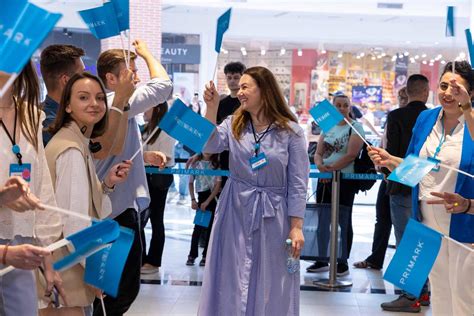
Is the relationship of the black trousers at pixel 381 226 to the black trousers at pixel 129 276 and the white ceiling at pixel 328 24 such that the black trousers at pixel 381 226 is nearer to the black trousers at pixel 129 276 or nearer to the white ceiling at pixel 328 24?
the black trousers at pixel 129 276

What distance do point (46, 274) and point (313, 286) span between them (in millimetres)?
4120

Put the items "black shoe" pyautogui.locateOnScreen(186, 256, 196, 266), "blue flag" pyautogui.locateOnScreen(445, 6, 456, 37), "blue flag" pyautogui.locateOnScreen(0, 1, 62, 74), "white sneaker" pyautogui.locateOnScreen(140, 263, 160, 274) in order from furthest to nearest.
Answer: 1. "black shoe" pyautogui.locateOnScreen(186, 256, 196, 266)
2. "white sneaker" pyautogui.locateOnScreen(140, 263, 160, 274)
3. "blue flag" pyautogui.locateOnScreen(445, 6, 456, 37)
4. "blue flag" pyautogui.locateOnScreen(0, 1, 62, 74)

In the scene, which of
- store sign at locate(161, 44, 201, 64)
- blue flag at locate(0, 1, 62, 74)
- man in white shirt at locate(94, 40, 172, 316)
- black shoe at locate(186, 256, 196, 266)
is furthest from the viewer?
Result: store sign at locate(161, 44, 201, 64)

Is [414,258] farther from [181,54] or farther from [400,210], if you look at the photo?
[181,54]

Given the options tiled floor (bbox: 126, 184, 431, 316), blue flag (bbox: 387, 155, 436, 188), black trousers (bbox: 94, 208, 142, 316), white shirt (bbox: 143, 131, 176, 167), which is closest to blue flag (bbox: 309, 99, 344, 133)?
blue flag (bbox: 387, 155, 436, 188)

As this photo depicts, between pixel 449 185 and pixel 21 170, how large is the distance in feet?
6.84

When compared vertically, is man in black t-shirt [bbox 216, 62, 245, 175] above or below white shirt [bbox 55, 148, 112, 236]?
above

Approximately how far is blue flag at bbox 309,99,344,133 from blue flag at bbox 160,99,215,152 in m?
0.60

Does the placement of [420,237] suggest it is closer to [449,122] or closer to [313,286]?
[449,122]

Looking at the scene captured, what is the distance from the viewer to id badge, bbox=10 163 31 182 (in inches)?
99.5

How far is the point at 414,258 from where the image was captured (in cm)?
294

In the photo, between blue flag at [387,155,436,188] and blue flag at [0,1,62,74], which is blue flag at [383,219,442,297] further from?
blue flag at [0,1,62,74]

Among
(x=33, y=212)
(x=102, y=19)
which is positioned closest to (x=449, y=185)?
(x=102, y=19)

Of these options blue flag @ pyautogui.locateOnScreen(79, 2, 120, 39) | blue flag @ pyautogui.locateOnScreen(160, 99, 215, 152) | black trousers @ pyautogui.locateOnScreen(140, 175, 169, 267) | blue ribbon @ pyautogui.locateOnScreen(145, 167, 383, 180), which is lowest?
Result: black trousers @ pyautogui.locateOnScreen(140, 175, 169, 267)
